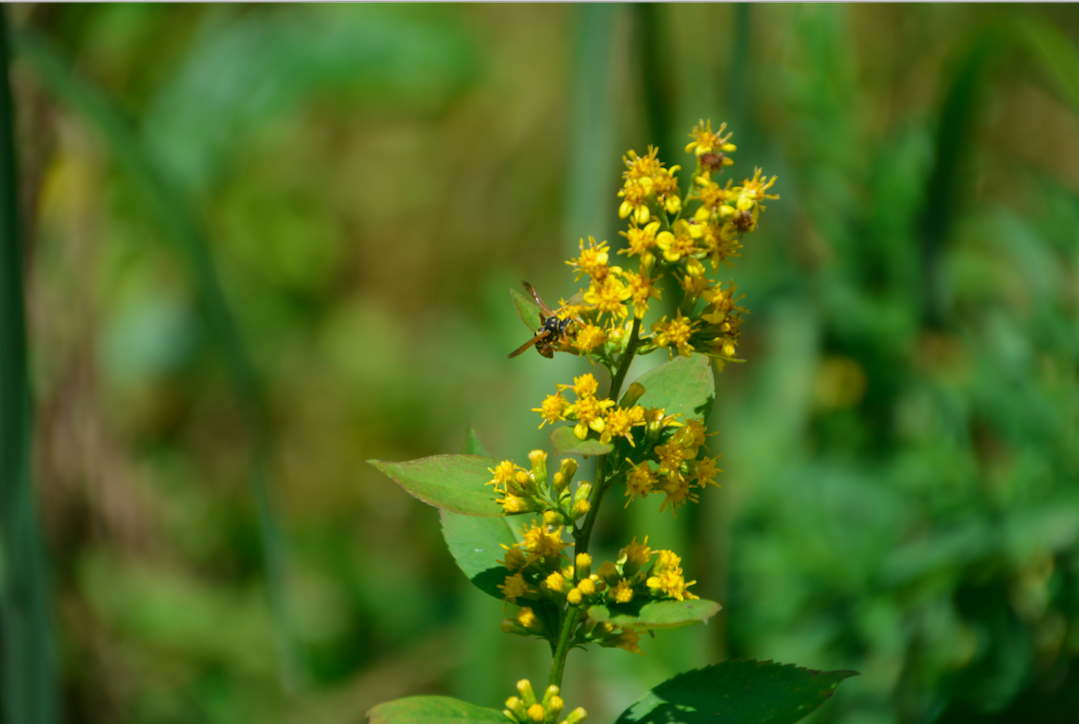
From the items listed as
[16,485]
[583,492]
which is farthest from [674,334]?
[16,485]

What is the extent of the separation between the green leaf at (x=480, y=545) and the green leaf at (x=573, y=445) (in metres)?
0.15

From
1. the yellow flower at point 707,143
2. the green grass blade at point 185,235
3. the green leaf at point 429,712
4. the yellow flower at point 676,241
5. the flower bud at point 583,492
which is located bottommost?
the green leaf at point 429,712

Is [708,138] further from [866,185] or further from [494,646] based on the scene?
[866,185]

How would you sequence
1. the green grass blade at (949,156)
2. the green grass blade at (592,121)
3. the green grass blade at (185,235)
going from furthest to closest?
the green grass blade at (949,156)
the green grass blade at (592,121)
the green grass blade at (185,235)

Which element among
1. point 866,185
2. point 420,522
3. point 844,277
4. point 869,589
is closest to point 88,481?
point 420,522

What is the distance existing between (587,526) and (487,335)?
7.94 feet

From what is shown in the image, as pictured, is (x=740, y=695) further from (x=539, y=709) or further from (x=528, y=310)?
(x=528, y=310)

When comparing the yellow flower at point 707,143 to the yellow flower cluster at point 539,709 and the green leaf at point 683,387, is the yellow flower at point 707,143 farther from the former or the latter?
the yellow flower cluster at point 539,709

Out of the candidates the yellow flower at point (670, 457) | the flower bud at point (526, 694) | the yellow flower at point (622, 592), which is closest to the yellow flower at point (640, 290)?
the yellow flower at point (670, 457)

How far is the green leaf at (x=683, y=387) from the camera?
2.20 feet

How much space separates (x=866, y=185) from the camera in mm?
2465

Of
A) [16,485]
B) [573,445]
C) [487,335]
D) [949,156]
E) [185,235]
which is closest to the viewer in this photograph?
[573,445]

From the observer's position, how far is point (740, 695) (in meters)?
0.62

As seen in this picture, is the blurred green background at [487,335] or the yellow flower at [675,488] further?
the blurred green background at [487,335]
